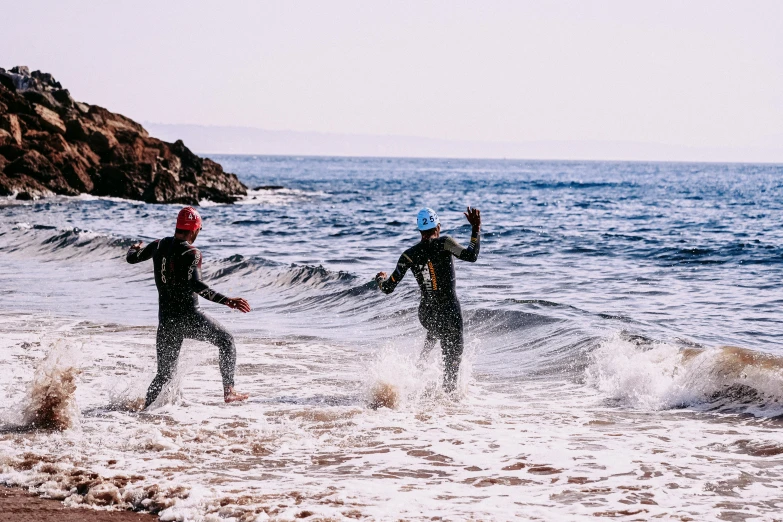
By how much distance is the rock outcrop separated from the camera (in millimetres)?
49938

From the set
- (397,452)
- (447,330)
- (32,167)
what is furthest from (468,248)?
(32,167)

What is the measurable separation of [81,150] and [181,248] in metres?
48.6

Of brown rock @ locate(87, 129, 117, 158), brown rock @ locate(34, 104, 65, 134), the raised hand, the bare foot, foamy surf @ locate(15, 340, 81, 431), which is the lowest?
the bare foot

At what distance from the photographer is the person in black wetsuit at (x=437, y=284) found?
9.50m

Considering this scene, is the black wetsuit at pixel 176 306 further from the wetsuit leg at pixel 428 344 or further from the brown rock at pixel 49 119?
the brown rock at pixel 49 119

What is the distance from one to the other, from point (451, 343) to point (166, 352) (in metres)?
3.15

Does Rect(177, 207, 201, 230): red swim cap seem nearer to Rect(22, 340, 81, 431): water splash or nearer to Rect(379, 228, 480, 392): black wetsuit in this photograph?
Rect(22, 340, 81, 431): water splash

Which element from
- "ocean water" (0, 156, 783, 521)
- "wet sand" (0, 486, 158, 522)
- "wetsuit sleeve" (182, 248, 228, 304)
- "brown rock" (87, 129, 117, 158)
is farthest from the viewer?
"brown rock" (87, 129, 117, 158)

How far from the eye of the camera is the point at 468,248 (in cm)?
918

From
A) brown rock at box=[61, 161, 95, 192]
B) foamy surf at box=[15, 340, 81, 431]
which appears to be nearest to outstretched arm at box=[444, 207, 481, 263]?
foamy surf at box=[15, 340, 81, 431]

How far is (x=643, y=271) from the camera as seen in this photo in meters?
22.2

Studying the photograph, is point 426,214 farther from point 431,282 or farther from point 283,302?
point 283,302

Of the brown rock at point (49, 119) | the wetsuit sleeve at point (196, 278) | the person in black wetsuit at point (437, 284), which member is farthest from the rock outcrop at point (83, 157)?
the person in black wetsuit at point (437, 284)

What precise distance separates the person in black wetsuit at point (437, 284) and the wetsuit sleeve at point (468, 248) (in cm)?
1
